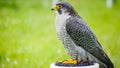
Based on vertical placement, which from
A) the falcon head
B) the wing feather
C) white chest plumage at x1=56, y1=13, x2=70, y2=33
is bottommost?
the wing feather

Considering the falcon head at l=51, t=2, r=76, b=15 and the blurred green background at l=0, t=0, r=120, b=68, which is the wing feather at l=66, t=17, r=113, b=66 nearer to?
the falcon head at l=51, t=2, r=76, b=15

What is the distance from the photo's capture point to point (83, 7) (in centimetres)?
251

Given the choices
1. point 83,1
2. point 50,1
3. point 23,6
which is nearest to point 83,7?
point 83,1

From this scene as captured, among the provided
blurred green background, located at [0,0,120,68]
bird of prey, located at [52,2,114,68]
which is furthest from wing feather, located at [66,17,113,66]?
blurred green background, located at [0,0,120,68]

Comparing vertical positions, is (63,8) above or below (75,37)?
above

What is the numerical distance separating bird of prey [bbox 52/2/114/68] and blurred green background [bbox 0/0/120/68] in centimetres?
20

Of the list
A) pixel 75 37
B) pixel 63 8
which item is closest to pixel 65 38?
pixel 75 37

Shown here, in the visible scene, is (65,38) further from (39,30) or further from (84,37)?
(39,30)

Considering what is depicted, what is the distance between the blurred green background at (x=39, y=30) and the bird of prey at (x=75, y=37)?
20 centimetres

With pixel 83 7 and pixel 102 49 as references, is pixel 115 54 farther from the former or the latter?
pixel 83 7

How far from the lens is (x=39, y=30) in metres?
2.53

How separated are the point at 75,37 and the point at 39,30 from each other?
1.24ft

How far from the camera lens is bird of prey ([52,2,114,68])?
222 cm

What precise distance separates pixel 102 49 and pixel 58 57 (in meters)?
0.29
